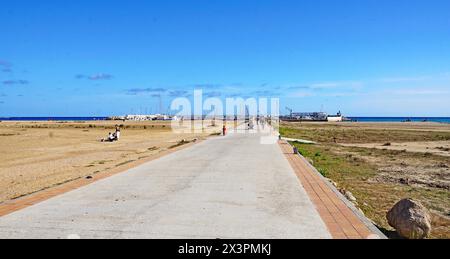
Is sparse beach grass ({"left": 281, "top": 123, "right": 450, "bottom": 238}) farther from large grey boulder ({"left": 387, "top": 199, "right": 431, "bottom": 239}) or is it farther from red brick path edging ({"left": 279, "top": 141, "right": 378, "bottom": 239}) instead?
red brick path edging ({"left": 279, "top": 141, "right": 378, "bottom": 239})

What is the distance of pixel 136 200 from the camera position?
299 inches

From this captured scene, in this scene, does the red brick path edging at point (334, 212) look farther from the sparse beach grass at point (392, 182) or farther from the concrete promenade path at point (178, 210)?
the sparse beach grass at point (392, 182)

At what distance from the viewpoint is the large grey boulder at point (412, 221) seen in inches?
229

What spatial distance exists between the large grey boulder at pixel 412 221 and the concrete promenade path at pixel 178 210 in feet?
3.74

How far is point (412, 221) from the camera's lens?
19.2ft

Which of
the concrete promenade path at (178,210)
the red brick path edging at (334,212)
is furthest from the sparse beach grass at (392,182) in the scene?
the concrete promenade path at (178,210)

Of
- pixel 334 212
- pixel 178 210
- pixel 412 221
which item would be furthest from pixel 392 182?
pixel 178 210

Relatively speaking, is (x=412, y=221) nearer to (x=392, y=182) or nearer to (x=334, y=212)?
→ (x=334, y=212)

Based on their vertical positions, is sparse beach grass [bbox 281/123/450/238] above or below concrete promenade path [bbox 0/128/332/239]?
below

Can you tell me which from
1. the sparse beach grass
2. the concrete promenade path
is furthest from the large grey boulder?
the concrete promenade path

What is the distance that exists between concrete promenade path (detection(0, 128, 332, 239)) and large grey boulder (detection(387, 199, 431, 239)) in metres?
1.14

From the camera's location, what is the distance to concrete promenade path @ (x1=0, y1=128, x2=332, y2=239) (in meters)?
5.48
